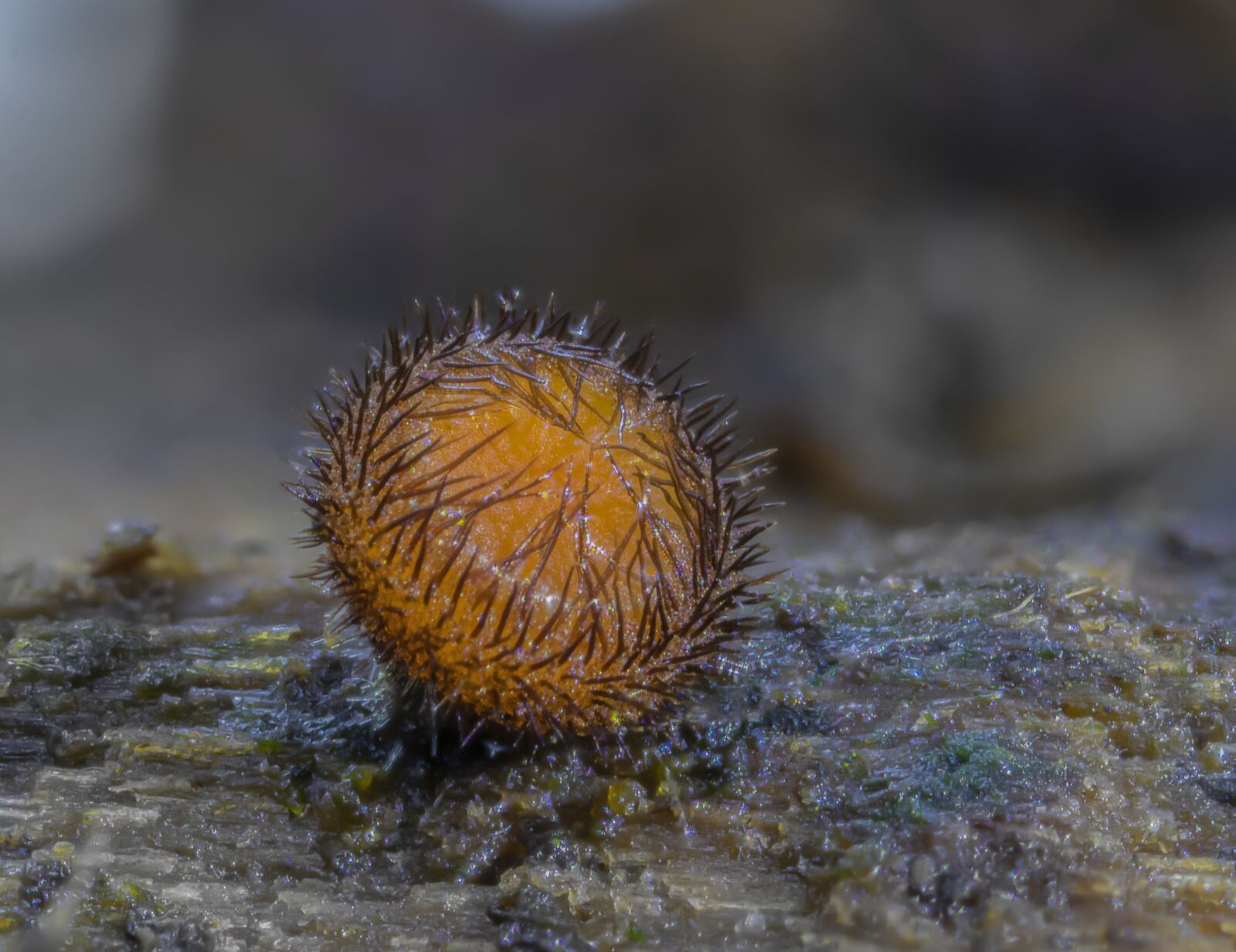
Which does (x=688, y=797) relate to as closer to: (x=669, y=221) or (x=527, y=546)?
(x=527, y=546)

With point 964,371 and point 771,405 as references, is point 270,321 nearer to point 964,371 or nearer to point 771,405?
point 771,405

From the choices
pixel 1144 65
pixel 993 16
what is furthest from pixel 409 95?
pixel 1144 65

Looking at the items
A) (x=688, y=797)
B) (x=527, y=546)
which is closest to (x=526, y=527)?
(x=527, y=546)

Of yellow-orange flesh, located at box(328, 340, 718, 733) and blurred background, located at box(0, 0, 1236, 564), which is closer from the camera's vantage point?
yellow-orange flesh, located at box(328, 340, 718, 733)

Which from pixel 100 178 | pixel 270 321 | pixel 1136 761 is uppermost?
pixel 100 178

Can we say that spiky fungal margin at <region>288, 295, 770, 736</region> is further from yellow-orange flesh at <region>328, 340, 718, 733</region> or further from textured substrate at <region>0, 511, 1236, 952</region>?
textured substrate at <region>0, 511, 1236, 952</region>

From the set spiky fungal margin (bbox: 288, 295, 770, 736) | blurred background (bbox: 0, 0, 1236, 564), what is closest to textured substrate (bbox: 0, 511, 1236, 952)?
spiky fungal margin (bbox: 288, 295, 770, 736)
